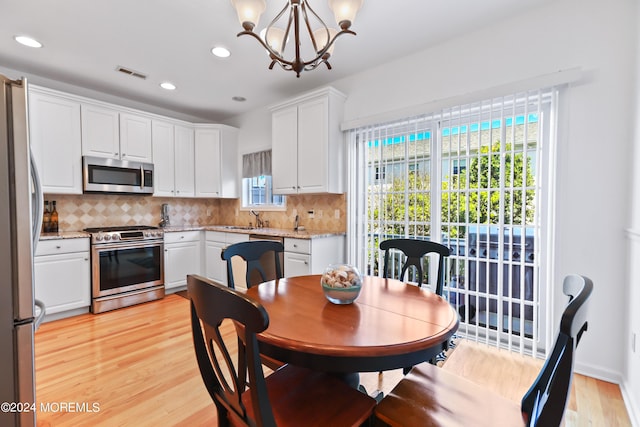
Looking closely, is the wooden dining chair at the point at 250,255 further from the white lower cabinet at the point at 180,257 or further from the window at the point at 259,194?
the white lower cabinet at the point at 180,257

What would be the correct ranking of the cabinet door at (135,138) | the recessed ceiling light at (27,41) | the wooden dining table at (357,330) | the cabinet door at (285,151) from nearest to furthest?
1. the wooden dining table at (357,330)
2. the recessed ceiling light at (27,41)
3. the cabinet door at (285,151)
4. the cabinet door at (135,138)

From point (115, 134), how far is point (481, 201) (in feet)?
13.7

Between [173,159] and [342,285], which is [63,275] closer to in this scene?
[173,159]

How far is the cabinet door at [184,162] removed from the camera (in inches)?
168

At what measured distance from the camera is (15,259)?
120 centimetres

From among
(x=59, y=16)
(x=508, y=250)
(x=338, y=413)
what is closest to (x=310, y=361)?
(x=338, y=413)

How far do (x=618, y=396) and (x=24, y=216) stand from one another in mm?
3392

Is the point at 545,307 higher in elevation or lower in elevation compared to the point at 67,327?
higher

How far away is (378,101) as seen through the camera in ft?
10.2

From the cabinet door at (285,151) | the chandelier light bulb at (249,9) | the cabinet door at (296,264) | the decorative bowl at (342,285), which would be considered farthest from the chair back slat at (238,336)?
the cabinet door at (285,151)

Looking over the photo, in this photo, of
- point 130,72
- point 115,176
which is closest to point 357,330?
point 130,72

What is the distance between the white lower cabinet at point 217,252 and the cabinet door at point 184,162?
0.76m

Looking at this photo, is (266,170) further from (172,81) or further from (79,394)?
(79,394)

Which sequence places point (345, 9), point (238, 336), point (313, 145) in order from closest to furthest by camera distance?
1. point (238, 336)
2. point (345, 9)
3. point (313, 145)
